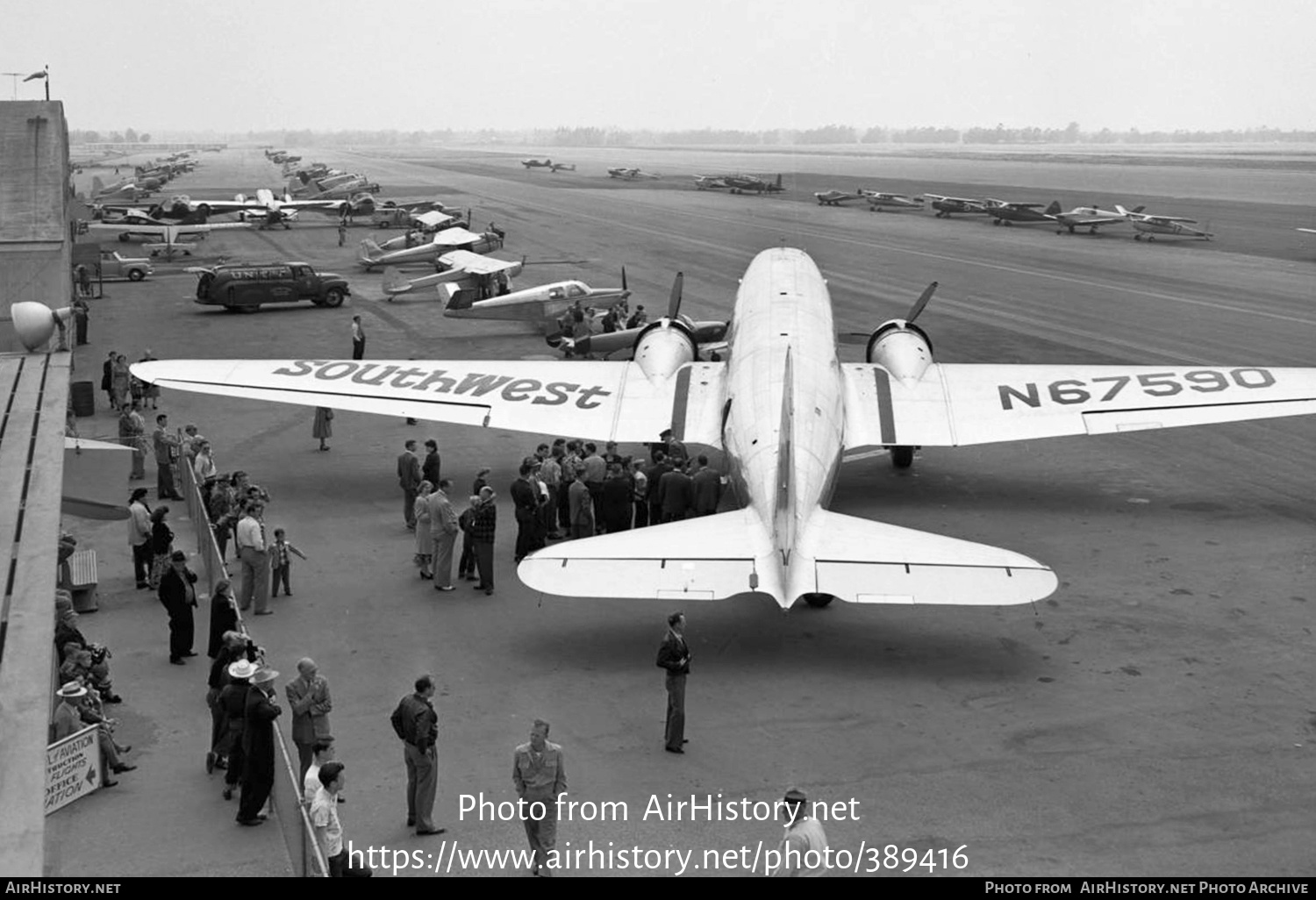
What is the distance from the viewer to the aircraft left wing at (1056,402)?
880 inches

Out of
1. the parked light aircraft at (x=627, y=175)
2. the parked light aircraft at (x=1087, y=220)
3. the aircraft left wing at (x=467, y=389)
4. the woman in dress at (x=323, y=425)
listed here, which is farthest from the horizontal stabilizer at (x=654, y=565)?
the parked light aircraft at (x=627, y=175)

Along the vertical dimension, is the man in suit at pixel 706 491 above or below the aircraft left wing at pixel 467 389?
below

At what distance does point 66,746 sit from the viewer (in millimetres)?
12102

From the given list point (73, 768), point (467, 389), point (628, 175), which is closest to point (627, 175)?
point (628, 175)

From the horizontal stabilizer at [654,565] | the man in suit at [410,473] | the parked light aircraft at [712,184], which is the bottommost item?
the man in suit at [410,473]

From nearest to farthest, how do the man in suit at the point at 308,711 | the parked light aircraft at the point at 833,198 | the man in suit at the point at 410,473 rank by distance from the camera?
the man in suit at the point at 308,711 → the man in suit at the point at 410,473 → the parked light aircraft at the point at 833,198

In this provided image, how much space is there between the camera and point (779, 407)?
1952 cm

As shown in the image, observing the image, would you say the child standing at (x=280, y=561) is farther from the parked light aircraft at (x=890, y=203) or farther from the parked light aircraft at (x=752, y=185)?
the parked light aircraft at (x=752, y=185)

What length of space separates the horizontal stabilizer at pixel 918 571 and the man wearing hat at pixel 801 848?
5.43m

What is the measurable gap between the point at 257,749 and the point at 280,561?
7.21m

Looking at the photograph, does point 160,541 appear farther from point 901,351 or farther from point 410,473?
point 901,351

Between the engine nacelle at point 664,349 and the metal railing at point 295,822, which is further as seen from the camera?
the engine nacelle at point 664,349

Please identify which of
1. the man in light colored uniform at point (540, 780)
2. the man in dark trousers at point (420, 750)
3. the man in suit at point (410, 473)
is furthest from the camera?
the man in suit at point (410, 473)
